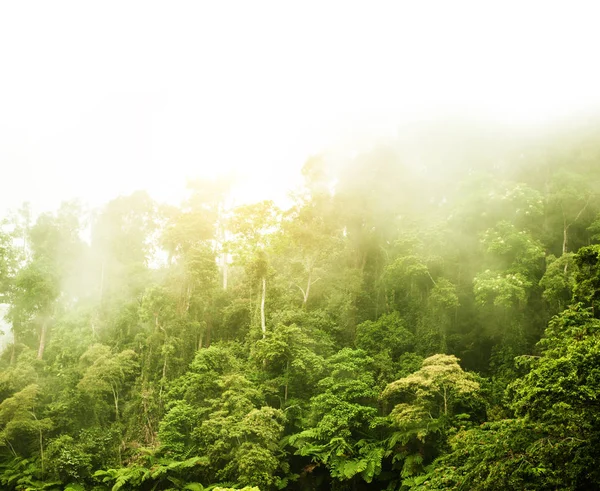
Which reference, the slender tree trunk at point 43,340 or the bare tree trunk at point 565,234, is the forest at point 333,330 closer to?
the slender tree trunk at point 43,340

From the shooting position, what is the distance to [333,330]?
19.5 meters

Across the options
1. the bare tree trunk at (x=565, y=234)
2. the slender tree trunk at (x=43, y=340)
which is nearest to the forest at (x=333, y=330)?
the slender tree trunk at (x=43, y=340)

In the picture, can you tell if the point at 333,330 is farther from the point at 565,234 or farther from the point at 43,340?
the point at 43,340

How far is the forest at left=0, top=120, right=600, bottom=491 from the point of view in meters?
11.3

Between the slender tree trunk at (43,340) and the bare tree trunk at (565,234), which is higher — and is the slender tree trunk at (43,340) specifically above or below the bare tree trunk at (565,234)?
below

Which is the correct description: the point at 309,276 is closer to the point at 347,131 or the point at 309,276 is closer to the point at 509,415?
the point at 509,415

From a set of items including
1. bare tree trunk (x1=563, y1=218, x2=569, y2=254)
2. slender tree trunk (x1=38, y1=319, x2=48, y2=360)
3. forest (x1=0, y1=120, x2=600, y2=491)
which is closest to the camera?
forest (x1=0, y1=120, x2=600, y2=491)

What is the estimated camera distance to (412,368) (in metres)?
15.7

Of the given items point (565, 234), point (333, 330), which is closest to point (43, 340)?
point (333, 330)

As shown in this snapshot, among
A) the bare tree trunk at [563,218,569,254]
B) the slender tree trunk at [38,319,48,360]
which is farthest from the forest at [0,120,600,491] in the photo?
the bare tree trunk at [563,218,569,254]

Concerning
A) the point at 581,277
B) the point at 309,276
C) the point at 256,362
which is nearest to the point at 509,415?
the point at 581,277

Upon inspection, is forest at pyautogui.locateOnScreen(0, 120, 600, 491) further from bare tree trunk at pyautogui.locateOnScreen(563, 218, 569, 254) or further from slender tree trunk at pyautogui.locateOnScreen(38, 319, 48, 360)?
bare tree trunk at pyautogui.locateOnScreen(563, 218, 569, 254)

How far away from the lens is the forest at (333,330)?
11.3 m

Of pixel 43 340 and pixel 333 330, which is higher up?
pixel 333 330
